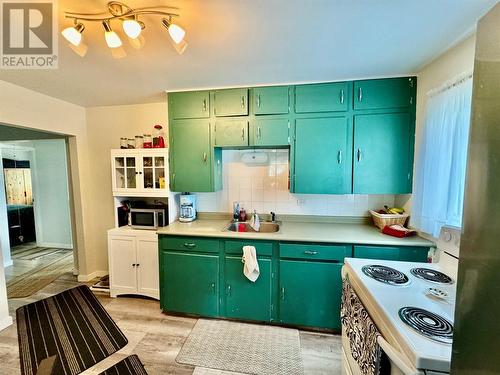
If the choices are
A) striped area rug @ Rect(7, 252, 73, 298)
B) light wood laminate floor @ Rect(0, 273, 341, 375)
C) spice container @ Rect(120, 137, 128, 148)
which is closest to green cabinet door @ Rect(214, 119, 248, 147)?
spice container @ Rect(120, 137, 128, 148)

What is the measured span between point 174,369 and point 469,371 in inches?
75.2

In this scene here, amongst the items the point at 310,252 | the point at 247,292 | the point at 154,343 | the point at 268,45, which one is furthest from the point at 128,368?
the point at 268,45

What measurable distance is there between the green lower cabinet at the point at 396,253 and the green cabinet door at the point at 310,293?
0.26m

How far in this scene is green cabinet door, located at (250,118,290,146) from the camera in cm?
230

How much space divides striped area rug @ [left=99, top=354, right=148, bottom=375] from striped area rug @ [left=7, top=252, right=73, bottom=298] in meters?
2.14

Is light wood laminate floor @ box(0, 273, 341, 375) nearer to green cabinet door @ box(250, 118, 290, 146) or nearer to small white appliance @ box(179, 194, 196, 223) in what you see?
small white appliance @ box(179, 194, 196, 223)

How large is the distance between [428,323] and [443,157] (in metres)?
1.24

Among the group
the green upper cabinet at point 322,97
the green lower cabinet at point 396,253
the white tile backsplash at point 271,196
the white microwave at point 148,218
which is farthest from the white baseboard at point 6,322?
the green upper cabinet at point 322,97

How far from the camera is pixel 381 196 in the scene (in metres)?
2.49

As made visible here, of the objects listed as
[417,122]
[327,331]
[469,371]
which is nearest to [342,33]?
[417,122]

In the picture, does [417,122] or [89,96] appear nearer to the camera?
[417,122]

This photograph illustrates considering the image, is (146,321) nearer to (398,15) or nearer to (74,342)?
(74,342)

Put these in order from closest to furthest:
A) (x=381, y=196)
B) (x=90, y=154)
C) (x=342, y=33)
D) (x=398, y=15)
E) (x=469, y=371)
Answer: (x=469, y=371) < (x=398, y=15) < (x=342, y=33) < (x=381, y=196) < (x=90, y=154)

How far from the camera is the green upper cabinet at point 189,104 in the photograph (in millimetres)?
2396
